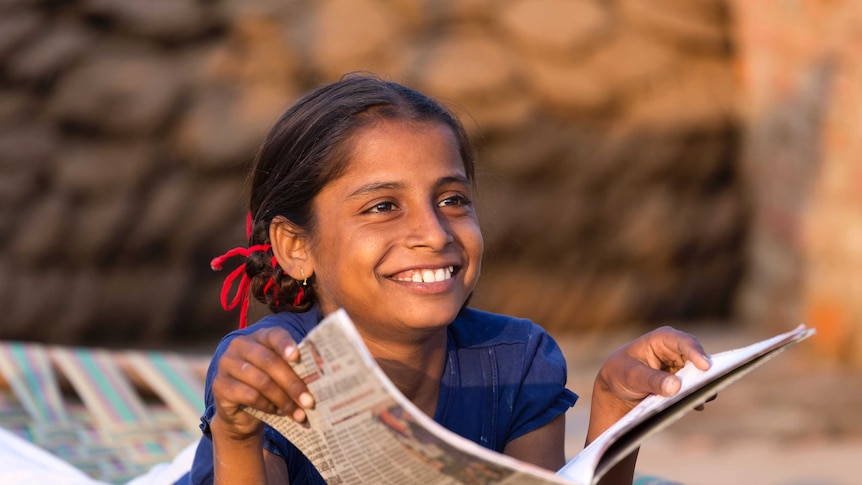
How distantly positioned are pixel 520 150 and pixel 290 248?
2.72m

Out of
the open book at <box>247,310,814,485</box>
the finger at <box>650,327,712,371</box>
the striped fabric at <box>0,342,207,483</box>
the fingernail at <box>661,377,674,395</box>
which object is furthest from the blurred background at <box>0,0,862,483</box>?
the open book at <box>247,310,814,485</box>

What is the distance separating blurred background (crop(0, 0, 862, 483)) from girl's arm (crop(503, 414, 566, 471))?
6.69 feet

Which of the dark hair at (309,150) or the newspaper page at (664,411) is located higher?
the dark hair at (309,150)

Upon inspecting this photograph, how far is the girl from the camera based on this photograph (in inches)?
55.2

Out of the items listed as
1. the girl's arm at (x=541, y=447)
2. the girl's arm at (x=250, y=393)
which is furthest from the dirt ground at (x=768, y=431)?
the girl's arm at (x=250, y=393)

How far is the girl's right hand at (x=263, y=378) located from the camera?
110cm

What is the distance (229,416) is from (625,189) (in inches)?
135

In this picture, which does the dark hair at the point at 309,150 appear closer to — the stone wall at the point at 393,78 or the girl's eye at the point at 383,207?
the girl's eye at the point at 383,207

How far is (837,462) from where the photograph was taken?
3.03 meters

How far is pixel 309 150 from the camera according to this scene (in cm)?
152

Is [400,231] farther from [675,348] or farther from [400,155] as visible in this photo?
[675,348]

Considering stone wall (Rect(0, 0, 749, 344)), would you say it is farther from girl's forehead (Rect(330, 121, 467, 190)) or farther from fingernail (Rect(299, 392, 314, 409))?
fingernail (Rect(299, 392, 314, 409))

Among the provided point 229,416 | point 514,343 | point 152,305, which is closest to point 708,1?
point 152,305

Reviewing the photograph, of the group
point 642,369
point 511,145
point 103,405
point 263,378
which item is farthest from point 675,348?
point 511,145
